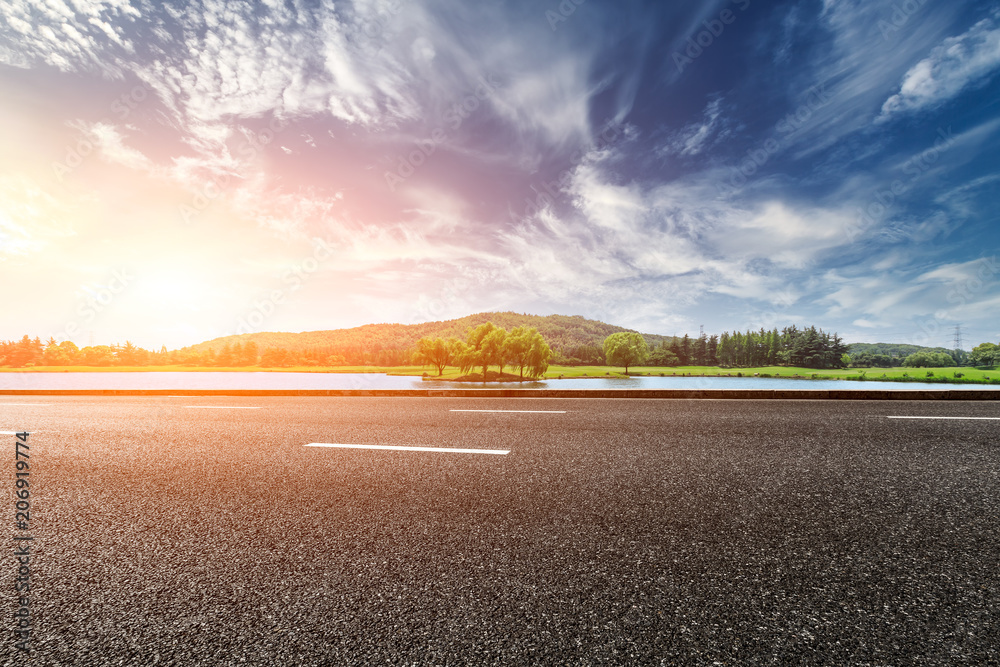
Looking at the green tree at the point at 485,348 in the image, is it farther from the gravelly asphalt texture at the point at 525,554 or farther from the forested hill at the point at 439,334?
the gravelly asphalt texture at the point at 525,554

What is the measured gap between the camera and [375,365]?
106125 mm

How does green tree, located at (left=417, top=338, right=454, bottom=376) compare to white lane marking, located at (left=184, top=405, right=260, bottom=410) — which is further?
green tree, located at (left=417, top=338, right=454, bottom=376)

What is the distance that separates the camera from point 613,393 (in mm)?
10977

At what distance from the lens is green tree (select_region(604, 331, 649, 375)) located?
94688 mm

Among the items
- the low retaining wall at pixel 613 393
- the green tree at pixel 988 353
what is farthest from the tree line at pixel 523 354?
the low retaining wall at pixel 613 393

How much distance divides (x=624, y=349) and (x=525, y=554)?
317ft

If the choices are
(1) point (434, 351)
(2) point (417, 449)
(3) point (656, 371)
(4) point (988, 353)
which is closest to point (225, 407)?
(2) point (417, 449)

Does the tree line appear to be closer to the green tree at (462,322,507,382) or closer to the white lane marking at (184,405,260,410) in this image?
the green tree at (462,322,507,382)

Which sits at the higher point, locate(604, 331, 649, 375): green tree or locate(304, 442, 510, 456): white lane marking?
locate(604, 331, 649, 375): green tree

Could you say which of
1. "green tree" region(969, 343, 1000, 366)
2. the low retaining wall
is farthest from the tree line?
the low retaining wall

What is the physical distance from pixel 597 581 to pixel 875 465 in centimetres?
391

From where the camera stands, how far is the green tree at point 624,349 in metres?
94.7

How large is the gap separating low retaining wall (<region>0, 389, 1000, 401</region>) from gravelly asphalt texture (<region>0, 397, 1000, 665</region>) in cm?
491

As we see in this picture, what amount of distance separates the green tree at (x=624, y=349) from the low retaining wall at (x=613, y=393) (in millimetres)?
86846
